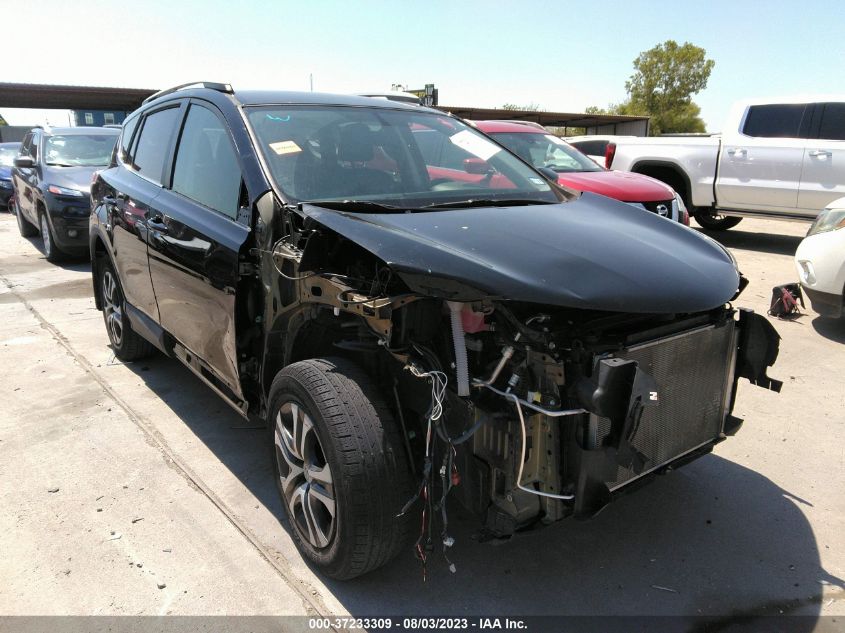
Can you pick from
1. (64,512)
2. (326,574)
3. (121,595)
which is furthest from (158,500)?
(326,574)

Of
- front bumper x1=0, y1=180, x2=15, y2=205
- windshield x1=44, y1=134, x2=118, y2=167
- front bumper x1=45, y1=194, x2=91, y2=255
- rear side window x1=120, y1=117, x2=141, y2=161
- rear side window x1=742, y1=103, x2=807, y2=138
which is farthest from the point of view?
front bumper x1=0, y1=180, x2=15, y2=205

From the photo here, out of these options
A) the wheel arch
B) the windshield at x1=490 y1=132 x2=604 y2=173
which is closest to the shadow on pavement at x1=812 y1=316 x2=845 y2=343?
the windshield at x1=490 y1=132 x2=604 y2=173

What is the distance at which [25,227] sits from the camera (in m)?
11.3

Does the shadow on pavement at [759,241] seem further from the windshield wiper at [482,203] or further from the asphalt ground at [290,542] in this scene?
the windshield wiper at [482,203]

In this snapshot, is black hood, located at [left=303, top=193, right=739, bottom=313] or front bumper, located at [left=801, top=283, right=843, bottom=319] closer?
black hood, located at [left=303, top=193, right=739, bottom=313]

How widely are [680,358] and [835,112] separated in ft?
28.2

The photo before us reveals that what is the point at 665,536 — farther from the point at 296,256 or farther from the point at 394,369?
the point at 296,256

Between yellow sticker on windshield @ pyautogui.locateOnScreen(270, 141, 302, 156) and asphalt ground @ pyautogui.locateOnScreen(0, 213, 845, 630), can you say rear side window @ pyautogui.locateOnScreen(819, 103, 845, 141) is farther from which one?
yellow sticker on windshield @ pyautogui.locateOnScreen(270, 141, 302, 156)

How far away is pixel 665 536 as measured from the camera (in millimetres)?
2898

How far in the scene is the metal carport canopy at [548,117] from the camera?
93.3ft

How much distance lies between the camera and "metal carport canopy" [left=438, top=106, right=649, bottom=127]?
93.3 feet

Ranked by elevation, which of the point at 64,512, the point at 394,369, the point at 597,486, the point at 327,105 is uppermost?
the point at 327,105

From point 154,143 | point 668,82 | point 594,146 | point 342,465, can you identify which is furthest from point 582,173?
point 668,82

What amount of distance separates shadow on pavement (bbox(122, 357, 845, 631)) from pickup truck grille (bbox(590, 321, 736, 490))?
0.41 meters
